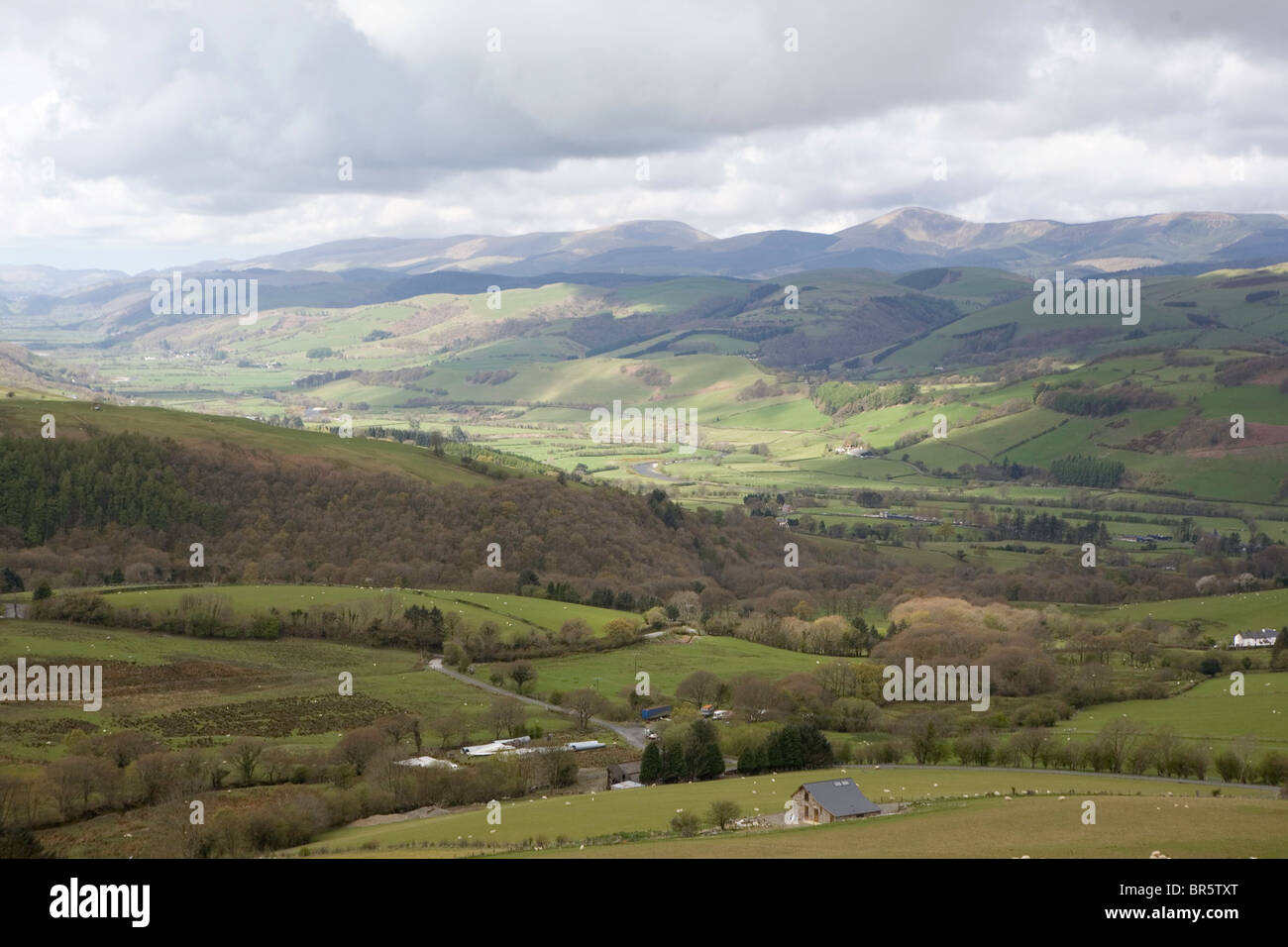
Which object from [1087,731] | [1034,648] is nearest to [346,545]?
[1034,648]

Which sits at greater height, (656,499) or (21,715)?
(656,499)

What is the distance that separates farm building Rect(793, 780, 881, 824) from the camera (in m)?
44.3

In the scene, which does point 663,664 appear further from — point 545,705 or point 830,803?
point 830,803

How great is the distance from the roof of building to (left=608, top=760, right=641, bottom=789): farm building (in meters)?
14.6

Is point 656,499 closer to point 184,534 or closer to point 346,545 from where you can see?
point 346,545

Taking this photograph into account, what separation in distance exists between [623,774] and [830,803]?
17.5 meters

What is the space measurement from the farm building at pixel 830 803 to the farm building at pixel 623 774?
14.3 m

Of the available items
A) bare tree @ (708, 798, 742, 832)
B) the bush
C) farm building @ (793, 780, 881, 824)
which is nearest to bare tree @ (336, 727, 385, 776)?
the bush

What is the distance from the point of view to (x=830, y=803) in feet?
147

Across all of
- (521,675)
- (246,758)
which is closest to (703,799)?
(246,758)

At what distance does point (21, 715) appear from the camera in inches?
2525

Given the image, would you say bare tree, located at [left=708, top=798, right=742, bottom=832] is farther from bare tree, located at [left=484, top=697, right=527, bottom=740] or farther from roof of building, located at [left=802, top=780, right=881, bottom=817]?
bare tree, located at [left=484, top=697, right=527, bottom=740]

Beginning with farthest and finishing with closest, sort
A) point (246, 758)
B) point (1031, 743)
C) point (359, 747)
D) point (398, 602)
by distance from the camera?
1. point (398, 602)
2. point (359, 747)
3. point (1031, 743)
4. point (246, 758)
